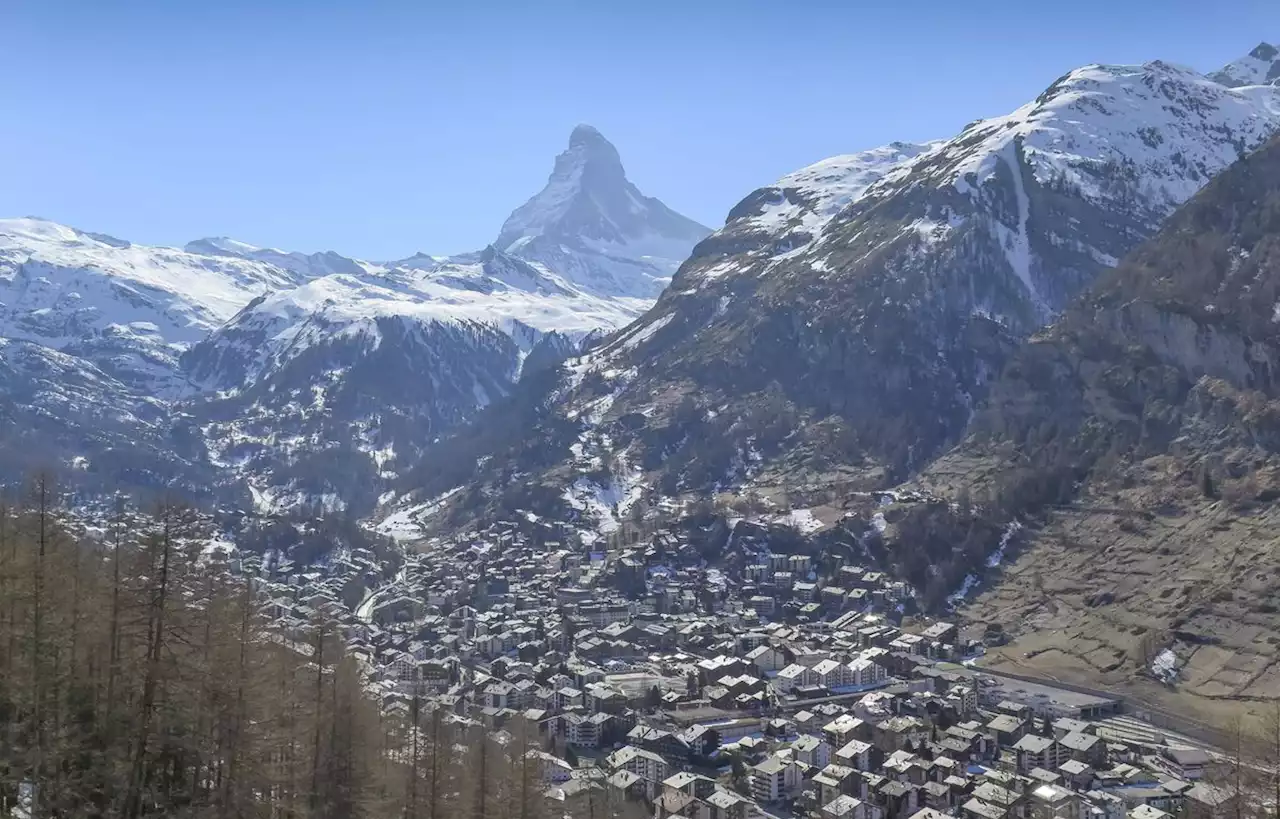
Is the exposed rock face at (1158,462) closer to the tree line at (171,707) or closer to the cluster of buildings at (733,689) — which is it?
the cluster of buildings at (733,689)

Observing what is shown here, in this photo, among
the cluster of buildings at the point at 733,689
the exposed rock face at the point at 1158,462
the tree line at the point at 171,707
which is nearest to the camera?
the tree line at the point at 171,707

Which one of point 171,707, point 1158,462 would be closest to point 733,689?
point 171,707

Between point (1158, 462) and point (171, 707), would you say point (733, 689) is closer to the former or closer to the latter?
point (171, 707)

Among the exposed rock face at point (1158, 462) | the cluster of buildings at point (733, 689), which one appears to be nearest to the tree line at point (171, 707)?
the cluster of buildings at point (733, 689)

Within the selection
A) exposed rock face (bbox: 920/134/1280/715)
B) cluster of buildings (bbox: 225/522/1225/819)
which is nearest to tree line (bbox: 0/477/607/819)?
cluster of buildings (bbox: 225/522/1225/819)

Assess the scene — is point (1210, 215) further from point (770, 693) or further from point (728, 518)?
point (770, 693)

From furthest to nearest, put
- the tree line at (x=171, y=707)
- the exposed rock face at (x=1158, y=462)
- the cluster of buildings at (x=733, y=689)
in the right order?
1. the exposed rock face at (x=1158, y=462)
2. the cluster of buildings at (x=733, y=689)
3. the tree line at (x=171, y=707)

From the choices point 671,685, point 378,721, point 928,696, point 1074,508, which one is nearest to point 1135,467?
point 1074,508
